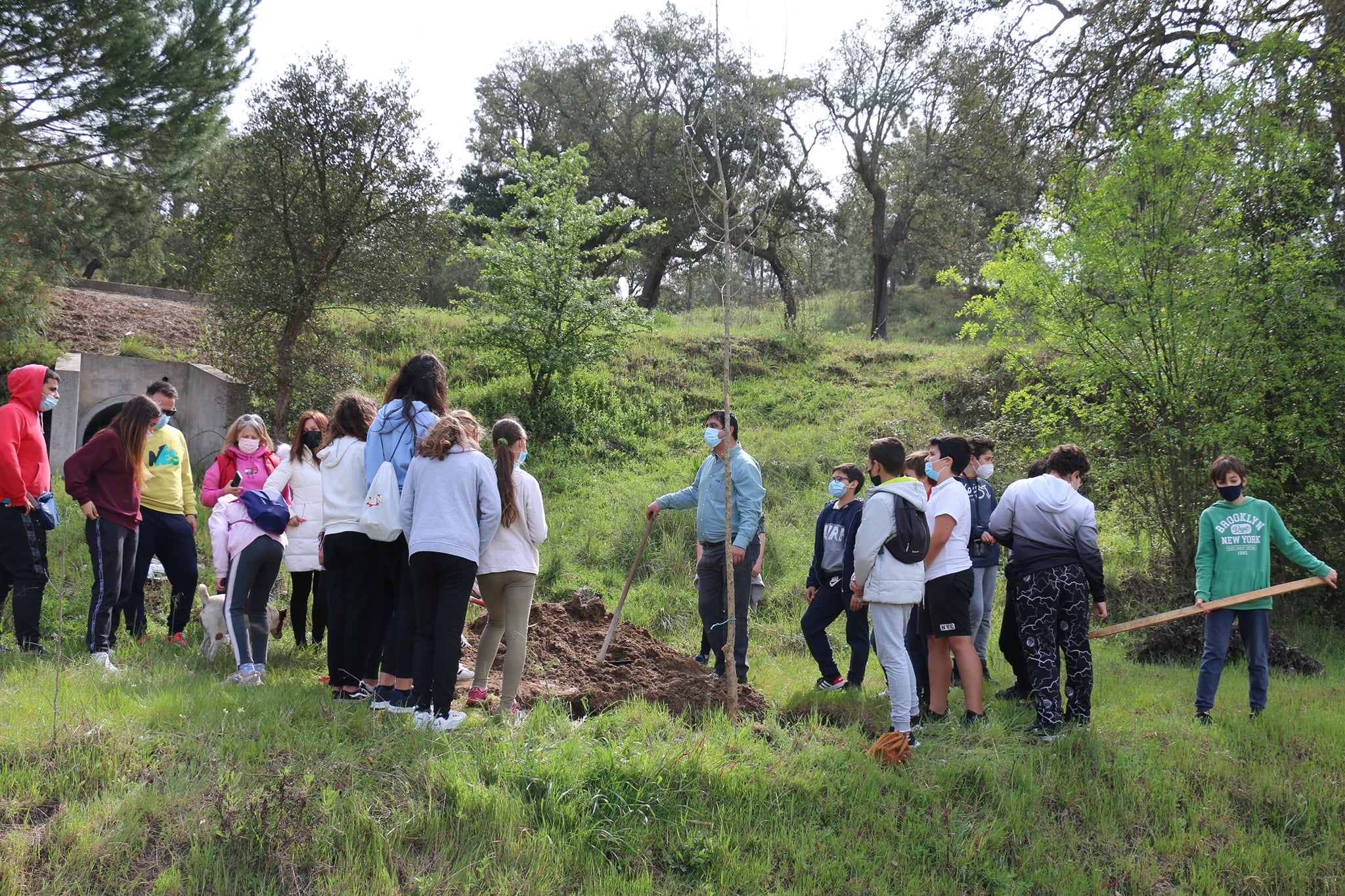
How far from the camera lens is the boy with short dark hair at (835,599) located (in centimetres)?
639

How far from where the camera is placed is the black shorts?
544 cm

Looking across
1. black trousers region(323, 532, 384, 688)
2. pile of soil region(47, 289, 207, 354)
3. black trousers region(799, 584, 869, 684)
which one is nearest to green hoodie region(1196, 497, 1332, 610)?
black trousers region(799, 584, 869, 684)

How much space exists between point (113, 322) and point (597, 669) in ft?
44.4

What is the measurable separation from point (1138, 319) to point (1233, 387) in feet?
3.76

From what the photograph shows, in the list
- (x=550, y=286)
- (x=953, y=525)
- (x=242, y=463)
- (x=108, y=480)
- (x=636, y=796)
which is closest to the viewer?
(x=636, y=796)

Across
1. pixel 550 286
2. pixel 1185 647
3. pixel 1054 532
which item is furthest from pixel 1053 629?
pixel 550 286

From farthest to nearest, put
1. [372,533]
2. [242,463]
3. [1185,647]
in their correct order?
[1185,647]
[242,463]
[372,533]

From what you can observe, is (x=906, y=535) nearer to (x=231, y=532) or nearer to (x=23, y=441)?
(x=231, y=532)

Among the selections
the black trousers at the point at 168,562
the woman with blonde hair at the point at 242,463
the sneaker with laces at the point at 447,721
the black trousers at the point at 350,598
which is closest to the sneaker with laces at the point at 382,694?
the black trousers at the point at 350,598

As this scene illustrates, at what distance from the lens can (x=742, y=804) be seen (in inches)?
177

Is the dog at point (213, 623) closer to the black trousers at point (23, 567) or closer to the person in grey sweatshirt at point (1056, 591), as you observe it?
the black trousers at point (23, 567)

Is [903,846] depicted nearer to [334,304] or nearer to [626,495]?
[626,495]

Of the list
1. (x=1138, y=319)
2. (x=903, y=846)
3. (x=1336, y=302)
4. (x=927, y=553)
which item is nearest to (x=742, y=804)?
(x=903, y=846)

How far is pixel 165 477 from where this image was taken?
251 inches
